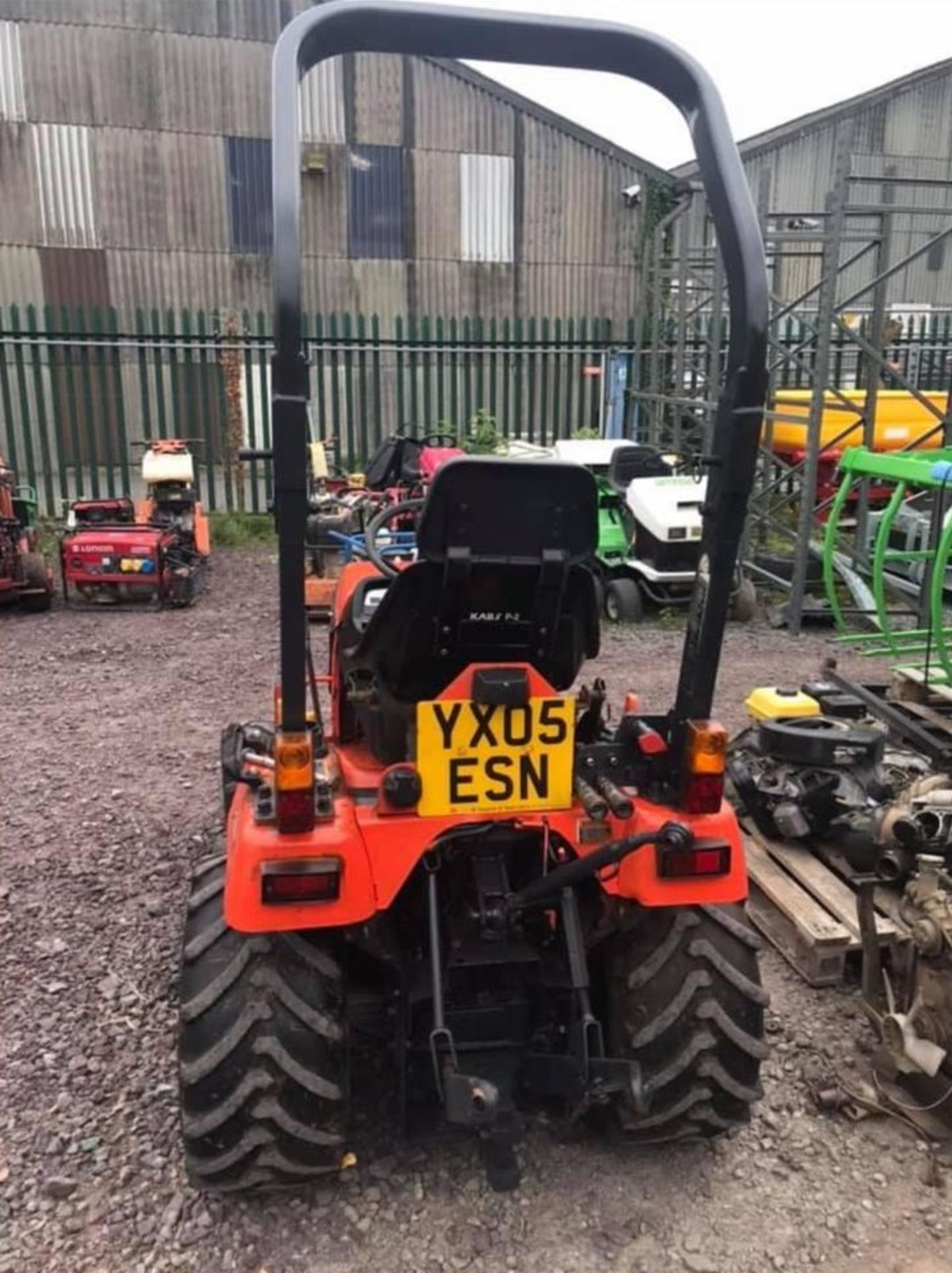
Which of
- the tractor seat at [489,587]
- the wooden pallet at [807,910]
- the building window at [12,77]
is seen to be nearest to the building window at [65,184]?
the building window at [12,77]

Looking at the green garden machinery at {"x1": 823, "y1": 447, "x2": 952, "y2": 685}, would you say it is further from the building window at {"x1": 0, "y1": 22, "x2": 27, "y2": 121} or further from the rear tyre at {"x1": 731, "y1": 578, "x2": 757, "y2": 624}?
Answer: the building window at {"x1": 0, "y1": 22, "x2": 27, "y2": 121}

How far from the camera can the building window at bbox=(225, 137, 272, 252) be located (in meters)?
16.4

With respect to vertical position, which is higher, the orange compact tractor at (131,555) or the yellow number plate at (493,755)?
the yellow number plate at (493,755)

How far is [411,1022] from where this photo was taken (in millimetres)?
2594

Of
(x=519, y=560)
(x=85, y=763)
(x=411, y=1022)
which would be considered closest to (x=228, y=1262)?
(x=411, y=1022)

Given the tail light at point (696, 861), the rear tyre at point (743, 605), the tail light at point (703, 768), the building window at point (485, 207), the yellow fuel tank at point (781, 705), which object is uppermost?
the building window at point (485, 207)

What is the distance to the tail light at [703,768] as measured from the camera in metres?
2.51

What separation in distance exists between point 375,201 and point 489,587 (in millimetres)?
16314

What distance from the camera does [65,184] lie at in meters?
16.0

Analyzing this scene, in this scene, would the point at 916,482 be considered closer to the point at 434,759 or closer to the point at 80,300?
the point at 434,759

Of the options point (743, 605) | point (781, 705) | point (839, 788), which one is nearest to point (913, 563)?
point (743, 605)

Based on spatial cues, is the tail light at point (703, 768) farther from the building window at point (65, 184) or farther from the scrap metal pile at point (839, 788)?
the building window at point (65, 184)

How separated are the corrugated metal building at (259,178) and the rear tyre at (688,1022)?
15.5m

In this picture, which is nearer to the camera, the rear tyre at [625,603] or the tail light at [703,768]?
the tail light at [703,768]
